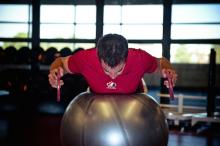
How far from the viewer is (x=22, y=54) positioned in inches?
258

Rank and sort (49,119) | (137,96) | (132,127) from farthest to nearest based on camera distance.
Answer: (49,119), (137,96), (132,127)

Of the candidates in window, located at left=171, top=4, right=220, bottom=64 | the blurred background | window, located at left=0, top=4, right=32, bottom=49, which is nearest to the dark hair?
the blurred background

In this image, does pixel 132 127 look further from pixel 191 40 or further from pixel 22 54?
pixel 22 54

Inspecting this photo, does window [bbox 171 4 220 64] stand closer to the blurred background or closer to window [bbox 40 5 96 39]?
the blurred background

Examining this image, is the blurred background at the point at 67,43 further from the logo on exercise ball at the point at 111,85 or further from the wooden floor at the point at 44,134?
the logo on exercise ball at the point at 111,85

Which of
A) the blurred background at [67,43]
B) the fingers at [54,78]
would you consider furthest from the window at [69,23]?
the fingers at [54,78]

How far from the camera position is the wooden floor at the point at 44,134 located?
3.71 m

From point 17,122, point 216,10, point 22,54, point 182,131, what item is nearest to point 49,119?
point 17,122

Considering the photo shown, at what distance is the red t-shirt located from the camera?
187cm

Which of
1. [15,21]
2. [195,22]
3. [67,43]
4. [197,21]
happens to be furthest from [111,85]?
[15,21]

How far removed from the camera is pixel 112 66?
180cm

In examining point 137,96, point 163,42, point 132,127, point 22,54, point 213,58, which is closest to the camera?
point 132,127

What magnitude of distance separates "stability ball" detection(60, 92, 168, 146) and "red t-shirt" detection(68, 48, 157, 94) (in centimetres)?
10

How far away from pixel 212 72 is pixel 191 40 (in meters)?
1.35
